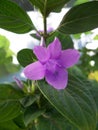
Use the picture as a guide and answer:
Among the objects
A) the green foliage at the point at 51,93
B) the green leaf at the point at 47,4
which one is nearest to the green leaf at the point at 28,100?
the green foliage at the point at 51,93

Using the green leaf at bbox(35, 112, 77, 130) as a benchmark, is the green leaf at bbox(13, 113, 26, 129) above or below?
below

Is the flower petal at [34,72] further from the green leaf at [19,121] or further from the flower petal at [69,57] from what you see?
the green leaf at [19,121]

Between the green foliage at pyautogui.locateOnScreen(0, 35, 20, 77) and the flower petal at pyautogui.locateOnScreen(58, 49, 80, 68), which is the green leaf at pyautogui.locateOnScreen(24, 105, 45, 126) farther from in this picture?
the green foliage at pyautogui.locateOnScreen(0, 35, 20, 77)

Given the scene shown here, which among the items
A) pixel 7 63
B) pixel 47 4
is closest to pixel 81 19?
pixel 47 4

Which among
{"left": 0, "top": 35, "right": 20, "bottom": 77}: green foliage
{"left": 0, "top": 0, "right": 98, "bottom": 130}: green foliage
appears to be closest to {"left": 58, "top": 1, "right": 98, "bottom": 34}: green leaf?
{"left": 0, "top": 0, "right": 98, "bottom": 130}: green foliage

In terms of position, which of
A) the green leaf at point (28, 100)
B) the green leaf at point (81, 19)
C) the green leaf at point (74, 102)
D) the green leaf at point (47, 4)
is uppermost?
the green leaf at point (47, 4)

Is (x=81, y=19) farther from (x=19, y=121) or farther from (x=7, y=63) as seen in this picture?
(x=7, y=63)

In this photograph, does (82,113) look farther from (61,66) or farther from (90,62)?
(90,62)
